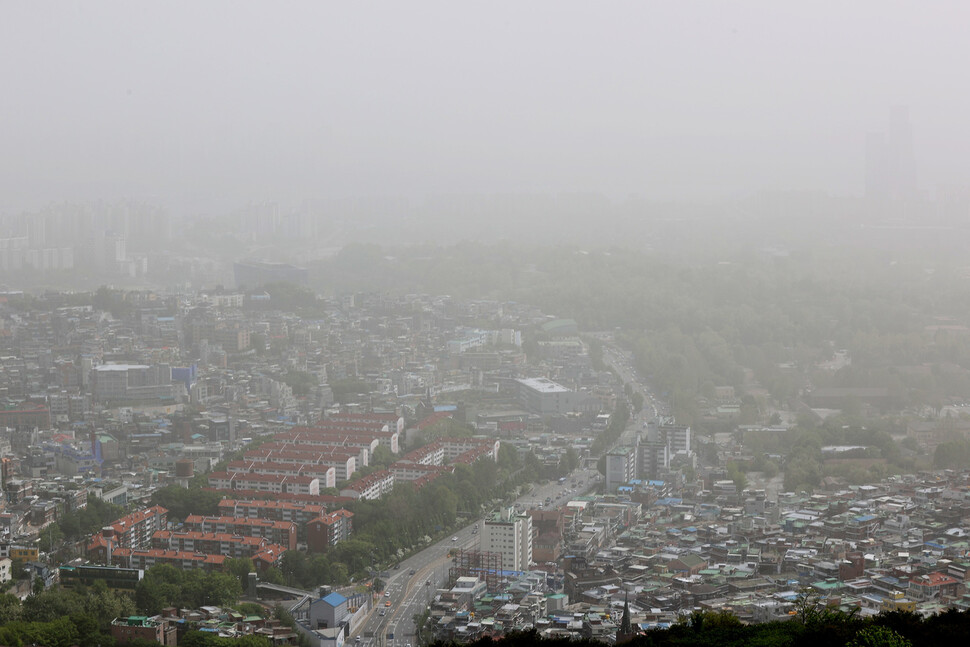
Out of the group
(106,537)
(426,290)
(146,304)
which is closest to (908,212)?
(426,290)

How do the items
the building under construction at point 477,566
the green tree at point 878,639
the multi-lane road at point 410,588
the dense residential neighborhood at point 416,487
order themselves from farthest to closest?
1. the building under construction at point 477,566
2. the dense residential neighborhood at point 416,487
3. the multi-lane road at point 410,588
4. the green tree at point 878,639

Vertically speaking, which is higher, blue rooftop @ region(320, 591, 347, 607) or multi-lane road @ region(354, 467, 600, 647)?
blue rooftop @ region(320, 591, 347, 607)

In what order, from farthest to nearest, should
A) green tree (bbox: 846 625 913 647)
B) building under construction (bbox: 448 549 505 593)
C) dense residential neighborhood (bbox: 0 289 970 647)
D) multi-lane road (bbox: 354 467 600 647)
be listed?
1. building under construction (bbox: 448 549 505 593)
2. dense residential neighborhood (bbox: 0 289 970 647)
3. multi-lane road (bbox: 354 467 600 647)
4. green tree (bbox: 846 625 913 647)

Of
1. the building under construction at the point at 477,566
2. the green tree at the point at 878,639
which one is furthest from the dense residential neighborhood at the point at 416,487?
the green tree at the point at 878,639

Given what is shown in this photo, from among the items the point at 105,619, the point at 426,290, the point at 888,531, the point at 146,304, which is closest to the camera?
the point at 105,619

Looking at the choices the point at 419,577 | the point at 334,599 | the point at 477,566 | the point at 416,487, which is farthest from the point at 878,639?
the point at 416,487

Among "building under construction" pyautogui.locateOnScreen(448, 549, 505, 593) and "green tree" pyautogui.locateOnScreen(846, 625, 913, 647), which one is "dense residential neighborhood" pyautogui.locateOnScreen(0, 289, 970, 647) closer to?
"building under construction" pyautogui.locateOnScreen(448, 549, 505, 593)

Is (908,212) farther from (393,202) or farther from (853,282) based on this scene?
(393,202)

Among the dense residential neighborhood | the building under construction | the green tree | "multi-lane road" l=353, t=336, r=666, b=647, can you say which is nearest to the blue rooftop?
the dense residential neighborhood

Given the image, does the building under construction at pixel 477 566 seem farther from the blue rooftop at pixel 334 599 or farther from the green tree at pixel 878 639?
the green tree at pixel 878 639
